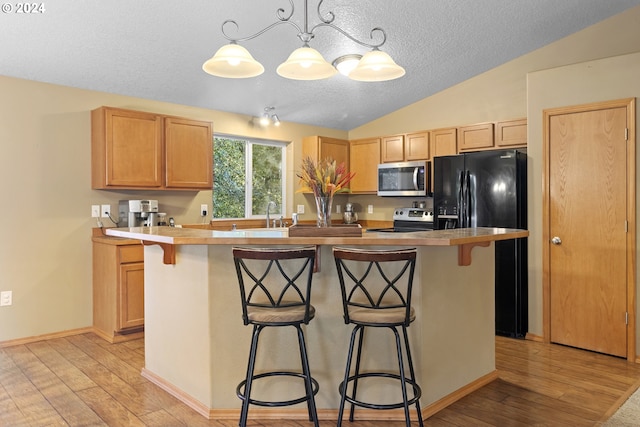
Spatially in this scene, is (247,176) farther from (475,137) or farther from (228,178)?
(475,137)

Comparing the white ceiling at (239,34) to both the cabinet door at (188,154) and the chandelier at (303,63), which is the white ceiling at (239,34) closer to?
the cabinet door at (188,154)

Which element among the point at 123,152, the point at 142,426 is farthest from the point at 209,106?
the point at 142,426

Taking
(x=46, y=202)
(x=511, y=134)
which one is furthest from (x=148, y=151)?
(x=511, y=134)

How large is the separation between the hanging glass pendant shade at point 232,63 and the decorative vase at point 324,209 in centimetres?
80

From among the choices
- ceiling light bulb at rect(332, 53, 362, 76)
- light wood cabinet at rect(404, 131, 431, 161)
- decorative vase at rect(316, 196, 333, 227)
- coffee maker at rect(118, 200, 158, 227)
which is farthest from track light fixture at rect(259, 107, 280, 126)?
decorative vase at rect(316, 196, 333, 227)

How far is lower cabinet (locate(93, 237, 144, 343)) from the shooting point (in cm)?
393

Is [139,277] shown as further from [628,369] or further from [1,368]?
[628,369]

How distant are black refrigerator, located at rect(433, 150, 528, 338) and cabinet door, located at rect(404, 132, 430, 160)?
0.98 metres

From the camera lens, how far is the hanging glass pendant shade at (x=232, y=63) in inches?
92.4

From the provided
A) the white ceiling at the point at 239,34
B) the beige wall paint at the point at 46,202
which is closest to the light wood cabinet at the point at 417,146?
the white ceiling at the point at 239,34

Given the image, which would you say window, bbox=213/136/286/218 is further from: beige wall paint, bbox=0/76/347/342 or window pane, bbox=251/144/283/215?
beige wall paint, bbox=0/76/347/342

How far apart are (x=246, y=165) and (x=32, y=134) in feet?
7.57

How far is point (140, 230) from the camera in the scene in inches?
115

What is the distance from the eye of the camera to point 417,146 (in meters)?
5.49
